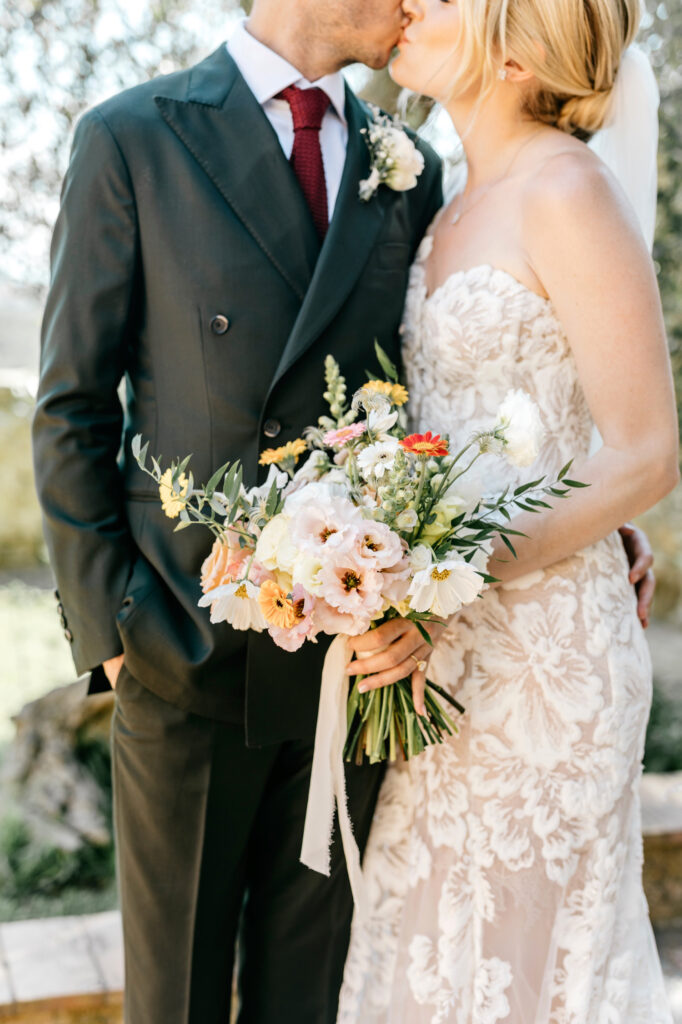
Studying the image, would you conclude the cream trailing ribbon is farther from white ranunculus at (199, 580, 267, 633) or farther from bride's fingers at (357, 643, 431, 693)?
white ranunculus at (199, 580, 267, 633)

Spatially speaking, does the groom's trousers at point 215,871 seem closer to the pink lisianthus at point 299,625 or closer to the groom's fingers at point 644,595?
the pink lisianthus at point 299,625

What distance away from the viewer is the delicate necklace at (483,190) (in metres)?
2.12

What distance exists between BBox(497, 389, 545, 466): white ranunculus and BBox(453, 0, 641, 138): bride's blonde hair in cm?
88

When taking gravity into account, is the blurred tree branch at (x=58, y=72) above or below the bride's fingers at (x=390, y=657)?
above

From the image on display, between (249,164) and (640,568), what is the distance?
128cm

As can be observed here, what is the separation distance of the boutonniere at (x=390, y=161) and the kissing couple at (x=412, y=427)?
3 centimetres

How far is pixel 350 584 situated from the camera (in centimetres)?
154

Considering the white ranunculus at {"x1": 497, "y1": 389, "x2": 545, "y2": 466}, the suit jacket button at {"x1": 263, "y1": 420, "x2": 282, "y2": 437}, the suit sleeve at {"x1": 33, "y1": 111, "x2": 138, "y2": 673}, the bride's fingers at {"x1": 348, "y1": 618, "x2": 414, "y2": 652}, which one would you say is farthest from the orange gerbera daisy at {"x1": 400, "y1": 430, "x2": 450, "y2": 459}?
the suit sleeve at {"x1": 33, "y1": 111, "x2": 138, "y2": 673}

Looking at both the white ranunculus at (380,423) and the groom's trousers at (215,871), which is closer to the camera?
the white ranunculus at (380,423)

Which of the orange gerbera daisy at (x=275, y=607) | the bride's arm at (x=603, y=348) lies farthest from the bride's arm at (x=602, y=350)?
the orange gerbera daisy at (x=275, y=607)

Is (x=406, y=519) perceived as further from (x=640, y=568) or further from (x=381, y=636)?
(x=640, y=568)

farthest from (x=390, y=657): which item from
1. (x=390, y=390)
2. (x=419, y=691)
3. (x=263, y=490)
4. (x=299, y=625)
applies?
(x=390, y=390)

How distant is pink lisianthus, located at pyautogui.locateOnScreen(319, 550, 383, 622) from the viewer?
4.95ft

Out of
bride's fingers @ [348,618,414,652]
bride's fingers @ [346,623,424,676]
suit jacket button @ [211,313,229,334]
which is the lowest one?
bride's fingers @ [346,623,424,676]
